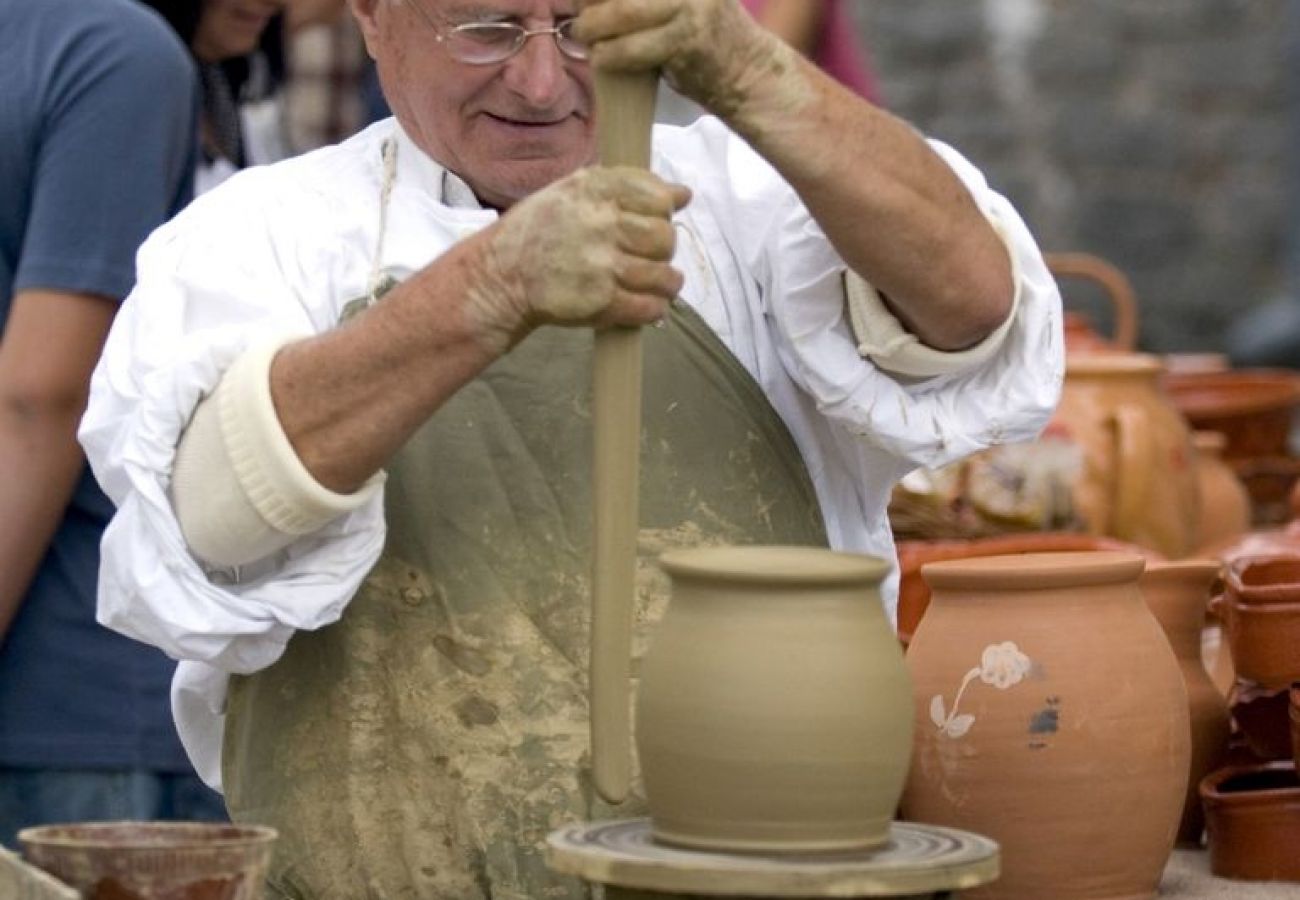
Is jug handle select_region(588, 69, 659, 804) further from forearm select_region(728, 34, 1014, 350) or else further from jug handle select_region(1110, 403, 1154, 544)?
jug handle select_region(1110, 403, 1154, 544)

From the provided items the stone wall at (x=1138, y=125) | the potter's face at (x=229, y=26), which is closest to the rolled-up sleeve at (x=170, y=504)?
the potter's face at (x=229, y=26)

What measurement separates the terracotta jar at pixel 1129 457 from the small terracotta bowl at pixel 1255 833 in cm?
219

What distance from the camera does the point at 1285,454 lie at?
675 centimetres

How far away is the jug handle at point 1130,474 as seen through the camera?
18.1ft

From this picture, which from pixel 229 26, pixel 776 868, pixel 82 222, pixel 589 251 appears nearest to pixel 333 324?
pixel 589 251

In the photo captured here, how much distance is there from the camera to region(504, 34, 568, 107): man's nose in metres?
3.03

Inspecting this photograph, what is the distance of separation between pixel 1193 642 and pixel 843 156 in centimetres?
101

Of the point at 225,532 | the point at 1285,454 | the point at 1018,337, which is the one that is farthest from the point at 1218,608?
the point at 1285,454

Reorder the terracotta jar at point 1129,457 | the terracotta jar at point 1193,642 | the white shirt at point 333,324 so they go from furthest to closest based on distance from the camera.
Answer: the terracotta jar at point 1129,457 → the terracotta jar at point 1193,642 → the white shirt at point 333,324

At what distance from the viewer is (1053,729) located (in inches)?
114

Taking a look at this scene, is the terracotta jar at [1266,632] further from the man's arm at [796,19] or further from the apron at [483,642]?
the man's arm at [796,19]

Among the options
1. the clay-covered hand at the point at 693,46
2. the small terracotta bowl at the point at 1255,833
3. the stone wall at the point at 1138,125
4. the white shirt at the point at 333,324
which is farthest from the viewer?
the stone wall at the point at 1138,125

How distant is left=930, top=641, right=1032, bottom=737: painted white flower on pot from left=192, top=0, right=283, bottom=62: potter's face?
202 cm

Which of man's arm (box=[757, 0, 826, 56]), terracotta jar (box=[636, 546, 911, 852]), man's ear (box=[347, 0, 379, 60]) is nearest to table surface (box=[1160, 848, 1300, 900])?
terracotta jar (box=[636, 546, 911, 852])
